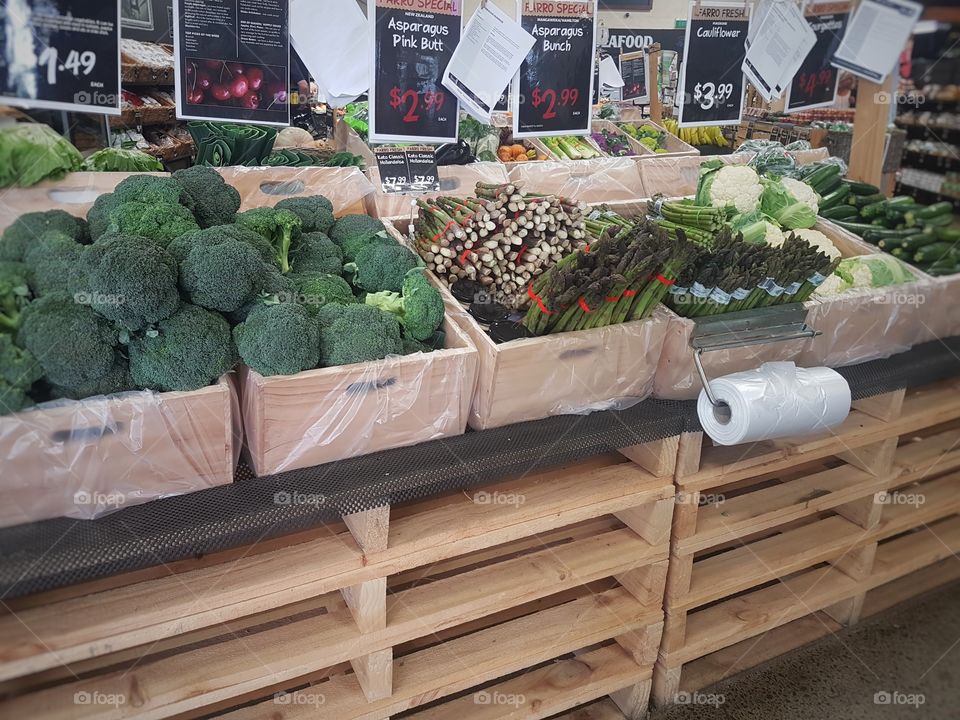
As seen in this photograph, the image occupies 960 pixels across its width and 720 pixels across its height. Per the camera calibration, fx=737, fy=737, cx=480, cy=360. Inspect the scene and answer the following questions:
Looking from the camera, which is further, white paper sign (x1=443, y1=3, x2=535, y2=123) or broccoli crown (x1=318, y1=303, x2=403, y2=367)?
white paper sign (x1=443, y1=3, x2=535, y2=123)

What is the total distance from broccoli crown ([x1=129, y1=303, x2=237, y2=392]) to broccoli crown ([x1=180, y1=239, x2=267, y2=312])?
0.15ft

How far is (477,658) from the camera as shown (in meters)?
1.95

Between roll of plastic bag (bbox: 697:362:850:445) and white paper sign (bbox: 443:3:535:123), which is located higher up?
white paper sign (bbox: 443:3:535:123)

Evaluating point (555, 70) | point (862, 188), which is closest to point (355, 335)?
point (555, 70)

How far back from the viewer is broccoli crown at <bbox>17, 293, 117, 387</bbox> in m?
1.38

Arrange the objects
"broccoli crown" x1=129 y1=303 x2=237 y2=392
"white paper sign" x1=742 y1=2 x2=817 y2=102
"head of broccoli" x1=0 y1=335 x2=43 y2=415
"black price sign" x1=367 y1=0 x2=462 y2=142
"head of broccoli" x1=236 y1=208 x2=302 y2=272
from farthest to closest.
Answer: "white paper sign" x1=742 y1=2 x2=817 y2=102, "black price sign" x1=367 y1=0 x2=462 y2=142, "head of broccoli" x1=236 y1=208 x2=302 y2=272, "broccoli crown" x1=129 y1=303 x2=237 y2=392, "head of broccoli" x1=0 y1=335 x2=43 y2=415

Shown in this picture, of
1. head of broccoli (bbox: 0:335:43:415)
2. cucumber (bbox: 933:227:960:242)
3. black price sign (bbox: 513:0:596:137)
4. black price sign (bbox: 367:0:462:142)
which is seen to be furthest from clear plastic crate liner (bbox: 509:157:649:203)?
head of broccoli (bbox: 0:335:43:415)

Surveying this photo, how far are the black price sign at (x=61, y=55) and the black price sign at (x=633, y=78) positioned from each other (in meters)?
3.49

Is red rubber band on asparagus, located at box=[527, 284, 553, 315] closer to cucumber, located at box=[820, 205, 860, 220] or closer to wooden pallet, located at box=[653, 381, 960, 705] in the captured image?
wooden pallet, located at box=[653, 381, 960, 705]

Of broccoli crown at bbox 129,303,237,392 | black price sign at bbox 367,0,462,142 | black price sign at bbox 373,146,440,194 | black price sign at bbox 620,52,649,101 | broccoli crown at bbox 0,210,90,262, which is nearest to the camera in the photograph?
broccoli crown at bbox 129,303,237,392

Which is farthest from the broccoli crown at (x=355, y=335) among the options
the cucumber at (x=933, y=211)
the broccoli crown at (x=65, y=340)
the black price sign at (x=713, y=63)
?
the cucumber at (x=933, y=211)

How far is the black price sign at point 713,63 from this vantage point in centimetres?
252

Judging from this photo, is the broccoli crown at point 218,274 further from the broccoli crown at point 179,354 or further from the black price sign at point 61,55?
the black price sign at point 61,55

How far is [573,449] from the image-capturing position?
1.83m
